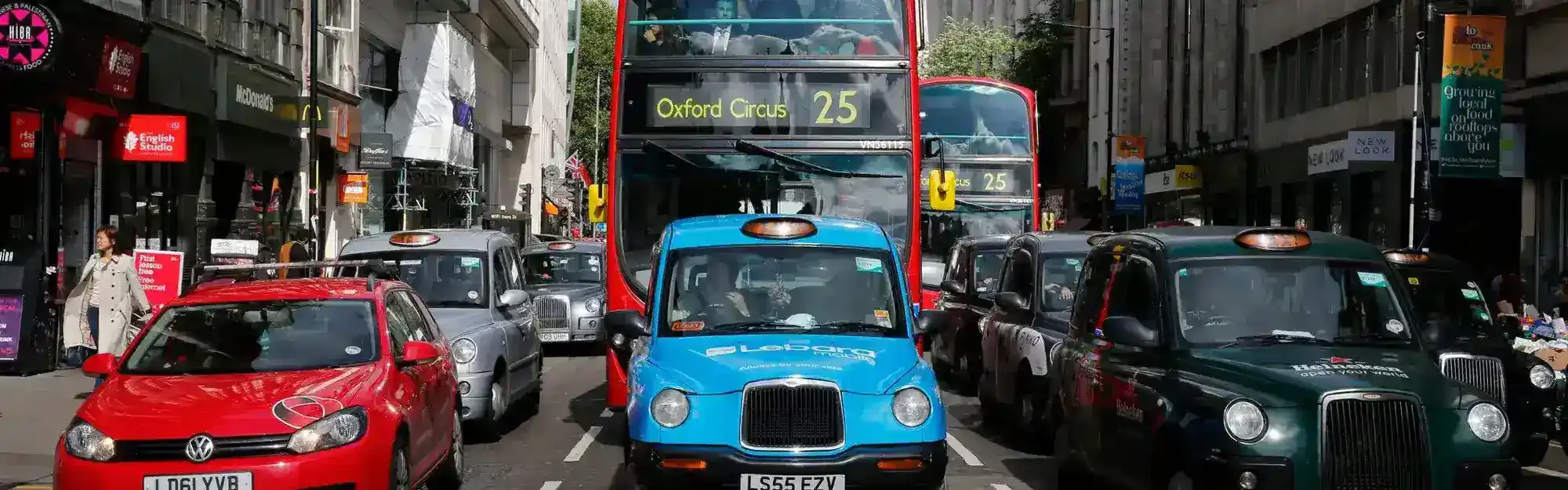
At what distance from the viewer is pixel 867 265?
31.6 ft

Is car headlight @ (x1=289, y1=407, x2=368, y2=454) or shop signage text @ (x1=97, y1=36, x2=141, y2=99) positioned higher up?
shop signage text @ (x1=97, y1=36, x2=141, y2=99)

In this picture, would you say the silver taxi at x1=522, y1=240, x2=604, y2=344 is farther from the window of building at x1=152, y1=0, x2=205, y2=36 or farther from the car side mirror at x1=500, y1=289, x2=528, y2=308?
the car side mirror at x1=500, y1=289, x2=528, y2=308

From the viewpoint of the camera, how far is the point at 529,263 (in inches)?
995

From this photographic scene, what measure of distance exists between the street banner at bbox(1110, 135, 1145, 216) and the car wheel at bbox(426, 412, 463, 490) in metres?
37.5

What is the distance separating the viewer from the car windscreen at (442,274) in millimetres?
14539

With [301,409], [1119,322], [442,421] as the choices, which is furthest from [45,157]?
[1119,322]

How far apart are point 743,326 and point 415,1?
114 ft

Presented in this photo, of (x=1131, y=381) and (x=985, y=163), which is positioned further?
(x=985, y=163)

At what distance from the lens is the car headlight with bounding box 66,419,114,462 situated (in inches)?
313

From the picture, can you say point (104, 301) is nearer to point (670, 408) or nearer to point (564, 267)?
point (670, 408)

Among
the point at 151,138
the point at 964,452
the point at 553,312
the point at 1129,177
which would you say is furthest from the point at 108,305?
the point at 1129,177

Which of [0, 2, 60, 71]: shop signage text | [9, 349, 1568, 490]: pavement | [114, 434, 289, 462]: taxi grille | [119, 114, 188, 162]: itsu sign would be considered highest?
[0, 2, 60, 71]: shop signage text

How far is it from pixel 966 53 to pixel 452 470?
5727 centimetres

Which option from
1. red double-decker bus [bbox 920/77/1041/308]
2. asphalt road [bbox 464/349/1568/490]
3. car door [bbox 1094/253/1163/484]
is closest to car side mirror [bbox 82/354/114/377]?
asphalt road [bbox 464/349/1568/490]
